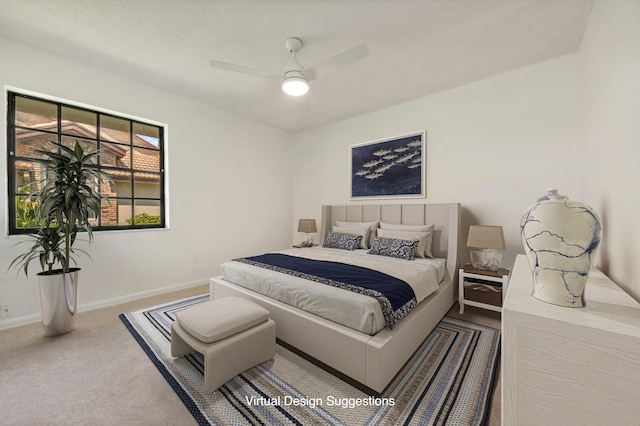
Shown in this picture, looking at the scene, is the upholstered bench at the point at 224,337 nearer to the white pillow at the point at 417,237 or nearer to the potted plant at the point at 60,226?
the potted plant at the point at 60,226

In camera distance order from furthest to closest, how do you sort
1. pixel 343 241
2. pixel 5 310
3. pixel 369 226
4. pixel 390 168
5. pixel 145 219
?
pixel 390 168
pixel 369 226
pixel 343 241
pixel 145 219
pixel 5 310

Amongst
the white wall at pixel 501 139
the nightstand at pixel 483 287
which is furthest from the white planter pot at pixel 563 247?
the white wall at pixel 501 139

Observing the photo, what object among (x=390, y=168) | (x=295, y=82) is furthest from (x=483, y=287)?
(x=295, y=82)

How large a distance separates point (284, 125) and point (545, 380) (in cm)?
457

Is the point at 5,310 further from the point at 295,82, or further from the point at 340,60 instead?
the point at 340,60

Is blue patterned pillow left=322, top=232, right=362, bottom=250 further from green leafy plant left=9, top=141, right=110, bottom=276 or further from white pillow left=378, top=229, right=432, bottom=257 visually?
green leafy plant left=9, top=141, right=110, bottom=276

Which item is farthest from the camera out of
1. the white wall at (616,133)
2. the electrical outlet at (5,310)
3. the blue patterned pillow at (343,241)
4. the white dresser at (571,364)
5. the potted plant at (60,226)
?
the blue patterned pillow at (343,241)

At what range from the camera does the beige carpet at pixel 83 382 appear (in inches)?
53.6

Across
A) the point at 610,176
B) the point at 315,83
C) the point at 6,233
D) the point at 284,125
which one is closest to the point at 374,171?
the point at 315,83

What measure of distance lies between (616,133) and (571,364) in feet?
4.44

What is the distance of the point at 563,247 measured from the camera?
3.02ft

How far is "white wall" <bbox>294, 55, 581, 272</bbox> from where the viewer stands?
8.36 feet

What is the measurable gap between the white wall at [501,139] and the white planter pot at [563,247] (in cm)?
223

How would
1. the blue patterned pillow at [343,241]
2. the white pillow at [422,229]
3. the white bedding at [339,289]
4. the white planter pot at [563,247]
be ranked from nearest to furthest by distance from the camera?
the white planter pot at [563,247] → the white bedding at [339,289] → the white pillow at [422,229] → the blue patterned pillow at [343,241]
